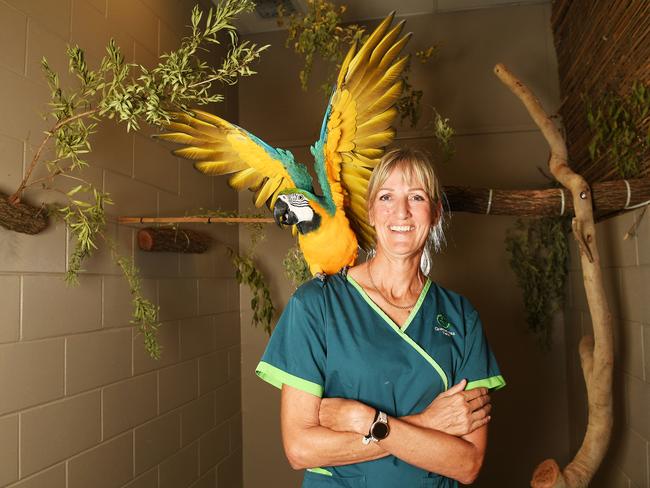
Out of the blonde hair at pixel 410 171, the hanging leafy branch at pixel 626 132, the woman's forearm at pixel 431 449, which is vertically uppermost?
the hanging leafy branch at pixel 626 132

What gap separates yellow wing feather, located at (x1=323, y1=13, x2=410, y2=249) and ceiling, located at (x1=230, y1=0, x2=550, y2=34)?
1.53 meters

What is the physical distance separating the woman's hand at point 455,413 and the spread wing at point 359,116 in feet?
2.52

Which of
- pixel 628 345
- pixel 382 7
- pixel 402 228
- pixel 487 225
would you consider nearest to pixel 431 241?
pixel 402 228

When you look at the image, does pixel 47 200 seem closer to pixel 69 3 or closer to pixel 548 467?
pixel 69 3

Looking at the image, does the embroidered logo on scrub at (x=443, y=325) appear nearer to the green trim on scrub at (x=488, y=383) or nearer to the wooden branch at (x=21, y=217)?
the green trim on scrub at (x=488, y=383)

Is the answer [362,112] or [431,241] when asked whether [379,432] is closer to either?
[431,241]

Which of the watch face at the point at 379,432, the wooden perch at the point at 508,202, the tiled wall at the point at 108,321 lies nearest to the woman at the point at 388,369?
the watch face at the point at 379,432

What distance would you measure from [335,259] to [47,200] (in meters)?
0.91

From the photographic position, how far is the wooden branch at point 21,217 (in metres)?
1.32

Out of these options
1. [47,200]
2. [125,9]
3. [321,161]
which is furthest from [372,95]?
[125,9]

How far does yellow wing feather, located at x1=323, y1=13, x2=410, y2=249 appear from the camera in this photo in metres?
1.46

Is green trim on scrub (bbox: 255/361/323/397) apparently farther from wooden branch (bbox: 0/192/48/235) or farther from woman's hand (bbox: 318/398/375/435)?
wooden branch (bbox: 0/192/48/235)

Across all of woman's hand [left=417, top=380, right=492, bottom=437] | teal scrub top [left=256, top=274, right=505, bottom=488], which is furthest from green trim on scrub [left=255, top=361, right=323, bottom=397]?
woman's hand [left=417, top=380, right=492, bottom=437]

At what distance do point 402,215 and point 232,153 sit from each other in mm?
759
